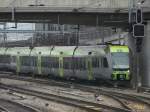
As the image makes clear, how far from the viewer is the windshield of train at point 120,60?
37562 mm

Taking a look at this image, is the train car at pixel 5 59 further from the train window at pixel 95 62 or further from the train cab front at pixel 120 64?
the train cab front at pixel 120 64

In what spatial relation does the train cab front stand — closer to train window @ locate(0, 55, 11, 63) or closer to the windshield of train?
the windshield of train

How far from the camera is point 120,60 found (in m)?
37.9

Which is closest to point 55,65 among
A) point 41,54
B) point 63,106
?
point 41,54

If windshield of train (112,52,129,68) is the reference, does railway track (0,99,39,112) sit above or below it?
below

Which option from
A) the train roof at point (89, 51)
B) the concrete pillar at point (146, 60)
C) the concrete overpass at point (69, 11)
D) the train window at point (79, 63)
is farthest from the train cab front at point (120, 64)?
the train window at point (79, 63)

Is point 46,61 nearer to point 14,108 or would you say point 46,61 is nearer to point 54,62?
point 54,62

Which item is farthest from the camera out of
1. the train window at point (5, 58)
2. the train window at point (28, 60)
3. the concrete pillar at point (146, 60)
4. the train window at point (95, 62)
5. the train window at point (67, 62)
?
the train window at point (5, 58)

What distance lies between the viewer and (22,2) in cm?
4262

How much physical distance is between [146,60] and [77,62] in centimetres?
554

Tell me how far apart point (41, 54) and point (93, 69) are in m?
14.0

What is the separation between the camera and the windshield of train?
123 feet

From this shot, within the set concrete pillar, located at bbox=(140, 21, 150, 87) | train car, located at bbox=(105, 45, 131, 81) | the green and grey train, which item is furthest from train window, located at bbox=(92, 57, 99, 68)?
concrete pillar, located at bbox=(140, 21, 150, 87)

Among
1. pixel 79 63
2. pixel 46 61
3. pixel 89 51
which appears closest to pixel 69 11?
pixel 89 51
